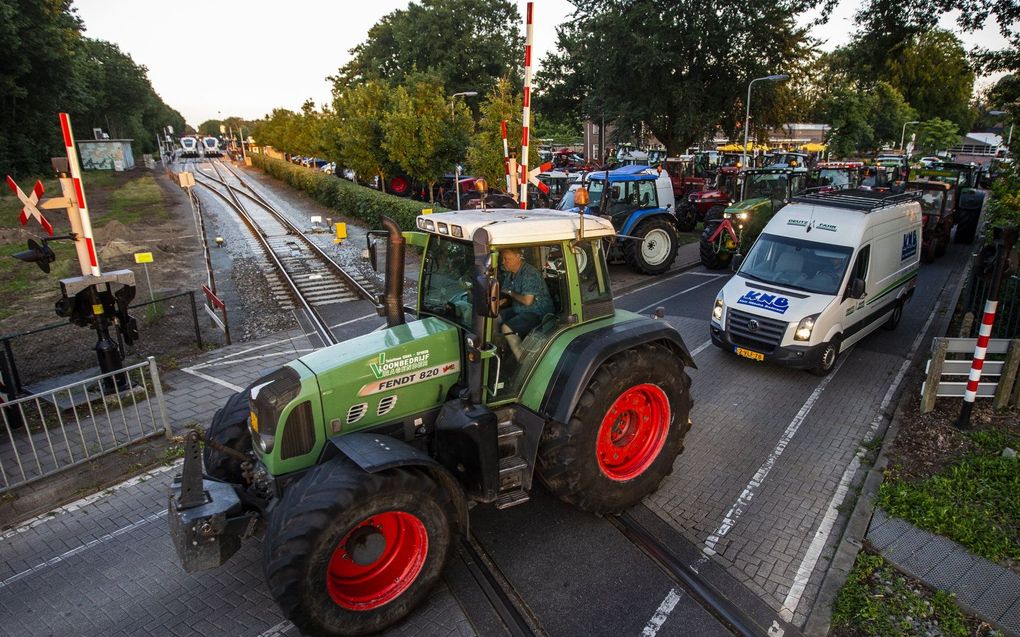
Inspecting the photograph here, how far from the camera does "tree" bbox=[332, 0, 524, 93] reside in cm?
4394

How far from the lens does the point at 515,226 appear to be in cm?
447

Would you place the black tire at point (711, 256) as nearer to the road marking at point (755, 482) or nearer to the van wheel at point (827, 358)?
the van wheel at point (827, 358)

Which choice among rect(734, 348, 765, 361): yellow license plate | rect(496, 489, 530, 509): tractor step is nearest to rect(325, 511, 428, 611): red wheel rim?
rect(496, 489, 530, 509): tractor step

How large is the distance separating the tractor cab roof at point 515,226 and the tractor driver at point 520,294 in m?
0.15

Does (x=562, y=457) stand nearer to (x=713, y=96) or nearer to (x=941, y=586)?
(x=941, y=586)

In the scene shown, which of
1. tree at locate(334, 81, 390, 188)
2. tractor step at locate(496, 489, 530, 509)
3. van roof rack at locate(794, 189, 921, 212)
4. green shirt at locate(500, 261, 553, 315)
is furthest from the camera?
tree at locate(334, 81, 390, 188)

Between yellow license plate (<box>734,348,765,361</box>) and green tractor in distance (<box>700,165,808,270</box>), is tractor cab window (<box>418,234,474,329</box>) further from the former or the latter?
green tractor in distance (<box>700,165,808,270</box>)

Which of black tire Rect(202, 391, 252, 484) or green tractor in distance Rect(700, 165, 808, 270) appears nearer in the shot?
black tire Rect(202, 391, 252, 484)

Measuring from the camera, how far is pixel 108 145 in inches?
2030

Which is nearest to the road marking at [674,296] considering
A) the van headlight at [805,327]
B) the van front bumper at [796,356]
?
the van front bumper at [796,356]

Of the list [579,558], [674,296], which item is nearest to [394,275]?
[579,558]

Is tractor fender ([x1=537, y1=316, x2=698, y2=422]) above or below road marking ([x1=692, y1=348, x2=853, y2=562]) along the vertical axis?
above

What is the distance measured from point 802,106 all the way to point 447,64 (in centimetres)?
2607

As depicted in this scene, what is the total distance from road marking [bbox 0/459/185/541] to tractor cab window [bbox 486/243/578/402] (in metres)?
2.88
